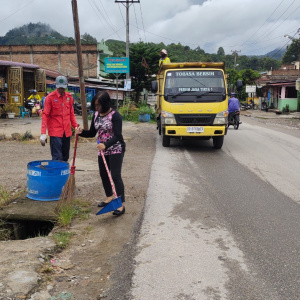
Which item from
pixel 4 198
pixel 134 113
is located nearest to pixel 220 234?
pixel 4 198

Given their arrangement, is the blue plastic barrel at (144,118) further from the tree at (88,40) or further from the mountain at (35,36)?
the mountain at (35,36)

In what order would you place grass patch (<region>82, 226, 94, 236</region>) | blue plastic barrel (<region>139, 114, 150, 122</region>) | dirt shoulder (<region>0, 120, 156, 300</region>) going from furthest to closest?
blue plastic barrel (<region>139, 114, 150, 122</region>) → grass patch (<region>82, 226, 94, 236</region>) → dirt shoulder (<region>0, 120, 156, 300</region>)

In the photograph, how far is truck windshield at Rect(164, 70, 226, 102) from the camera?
10906mm

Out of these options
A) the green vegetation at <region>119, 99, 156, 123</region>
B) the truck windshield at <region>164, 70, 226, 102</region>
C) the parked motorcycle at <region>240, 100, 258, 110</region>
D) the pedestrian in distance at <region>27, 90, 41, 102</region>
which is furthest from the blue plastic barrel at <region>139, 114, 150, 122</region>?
the parked motorcycle at <region>240, 100, 258, 110</region>

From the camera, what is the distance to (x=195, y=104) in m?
10.8

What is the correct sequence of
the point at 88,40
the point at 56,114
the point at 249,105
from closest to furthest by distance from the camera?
1. the point at 56,114
2. the point at 249,105
3. the point at 88,40

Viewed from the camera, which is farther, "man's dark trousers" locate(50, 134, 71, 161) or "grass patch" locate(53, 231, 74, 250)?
"man's dark trousers" locate(50, 134, 71, 161)

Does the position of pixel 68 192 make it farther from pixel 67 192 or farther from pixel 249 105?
pixel 249 105

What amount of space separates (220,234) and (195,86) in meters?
7.19

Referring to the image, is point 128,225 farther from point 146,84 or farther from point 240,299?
point 146,84

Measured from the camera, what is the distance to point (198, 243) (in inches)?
165

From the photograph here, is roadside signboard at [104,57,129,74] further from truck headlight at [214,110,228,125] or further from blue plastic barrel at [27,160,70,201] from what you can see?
blue plastic barrel at [27,160,70,201]

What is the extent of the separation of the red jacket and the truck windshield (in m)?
5.28

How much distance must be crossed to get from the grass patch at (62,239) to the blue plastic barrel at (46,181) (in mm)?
1090
